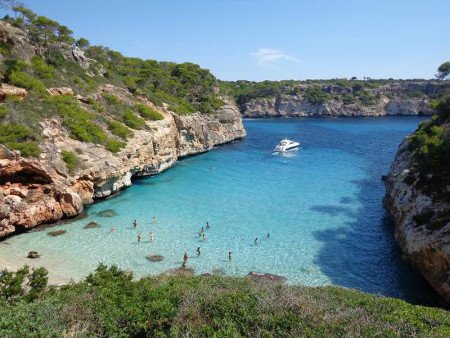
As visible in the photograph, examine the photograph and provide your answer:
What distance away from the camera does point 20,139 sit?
85.8 feet

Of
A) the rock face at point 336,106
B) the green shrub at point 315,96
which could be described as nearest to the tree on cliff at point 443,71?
the rock face at point 336,106

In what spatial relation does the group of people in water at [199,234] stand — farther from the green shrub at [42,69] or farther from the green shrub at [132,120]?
the green shrub at [42,69]

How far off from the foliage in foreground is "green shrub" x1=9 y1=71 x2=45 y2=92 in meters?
25.7

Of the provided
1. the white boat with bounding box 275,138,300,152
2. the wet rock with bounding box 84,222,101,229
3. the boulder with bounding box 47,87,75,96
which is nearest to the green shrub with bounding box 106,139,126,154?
the boulder with bounding box 47,87,75,96

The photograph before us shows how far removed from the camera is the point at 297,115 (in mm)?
127438

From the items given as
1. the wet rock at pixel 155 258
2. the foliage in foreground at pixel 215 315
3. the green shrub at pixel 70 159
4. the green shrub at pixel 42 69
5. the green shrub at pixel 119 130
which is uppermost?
the green shrub at pixel 42 69

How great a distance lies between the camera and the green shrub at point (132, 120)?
1539 inches

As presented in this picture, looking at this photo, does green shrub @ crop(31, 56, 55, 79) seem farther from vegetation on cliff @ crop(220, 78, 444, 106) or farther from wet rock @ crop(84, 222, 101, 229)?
vegetation on cliff @ crop(220, 78, 444, 106)

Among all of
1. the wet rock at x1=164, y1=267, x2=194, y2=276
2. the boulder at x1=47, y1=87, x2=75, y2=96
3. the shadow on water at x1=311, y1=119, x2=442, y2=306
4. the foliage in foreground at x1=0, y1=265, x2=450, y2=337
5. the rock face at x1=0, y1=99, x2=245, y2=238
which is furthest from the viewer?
the boulder at x1=47, y1=87, x2=75, y2=96

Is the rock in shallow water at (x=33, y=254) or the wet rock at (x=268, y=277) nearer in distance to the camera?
the wet rock at (x=268, y=277)

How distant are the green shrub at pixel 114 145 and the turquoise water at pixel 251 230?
4.05 m

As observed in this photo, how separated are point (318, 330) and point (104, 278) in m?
8.24

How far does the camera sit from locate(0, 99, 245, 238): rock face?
23719 millimetres

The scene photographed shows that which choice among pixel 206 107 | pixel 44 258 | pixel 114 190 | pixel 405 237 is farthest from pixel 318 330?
pixel 206 107
